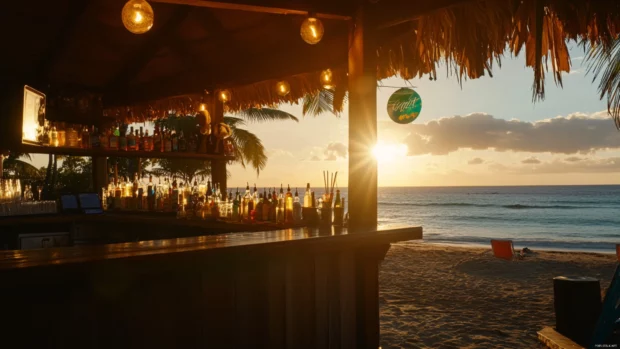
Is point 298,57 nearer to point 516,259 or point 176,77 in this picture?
point 176,77

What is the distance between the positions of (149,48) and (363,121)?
3524 mm

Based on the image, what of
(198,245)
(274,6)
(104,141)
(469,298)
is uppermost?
(274,6)

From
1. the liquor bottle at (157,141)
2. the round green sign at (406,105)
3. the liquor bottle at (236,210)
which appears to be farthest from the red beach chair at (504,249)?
the liquor bottle at (236,210)

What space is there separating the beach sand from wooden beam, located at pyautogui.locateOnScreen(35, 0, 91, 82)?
15.7ft

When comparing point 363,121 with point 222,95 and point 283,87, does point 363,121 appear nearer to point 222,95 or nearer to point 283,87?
point 283,87

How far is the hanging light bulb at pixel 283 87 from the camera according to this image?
234 inches

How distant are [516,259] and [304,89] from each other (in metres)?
9.24

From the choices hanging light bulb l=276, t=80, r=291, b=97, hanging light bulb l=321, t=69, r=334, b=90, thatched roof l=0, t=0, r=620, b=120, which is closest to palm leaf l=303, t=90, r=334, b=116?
thatched roof l=0, t=0, r=620, b=120

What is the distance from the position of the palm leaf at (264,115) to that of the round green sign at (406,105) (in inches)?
596

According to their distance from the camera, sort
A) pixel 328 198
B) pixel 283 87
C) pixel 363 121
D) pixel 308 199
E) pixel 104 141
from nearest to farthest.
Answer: pixel 363 121 → pixel 328 198 → pixel 308 199 → pixel 104 141 → pixel 283 87

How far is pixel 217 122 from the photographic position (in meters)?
6.18

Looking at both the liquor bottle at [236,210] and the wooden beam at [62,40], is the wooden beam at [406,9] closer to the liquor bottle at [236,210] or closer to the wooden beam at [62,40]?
the liquor bottle at [236,210]

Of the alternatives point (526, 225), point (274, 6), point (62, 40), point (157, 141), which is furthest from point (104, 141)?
point (526, 225)

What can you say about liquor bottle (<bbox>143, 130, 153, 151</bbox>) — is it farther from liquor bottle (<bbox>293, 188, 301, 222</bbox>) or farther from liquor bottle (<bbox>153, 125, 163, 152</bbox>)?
liquor bottle (<bbox>293, 188, 301, 222</bbox>)
